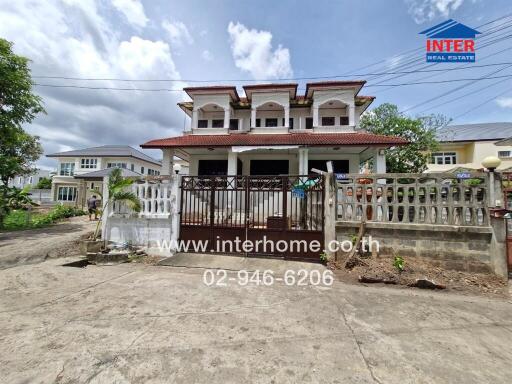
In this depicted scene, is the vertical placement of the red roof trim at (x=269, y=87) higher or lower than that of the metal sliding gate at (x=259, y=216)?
higher

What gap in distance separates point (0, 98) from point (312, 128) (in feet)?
48.9

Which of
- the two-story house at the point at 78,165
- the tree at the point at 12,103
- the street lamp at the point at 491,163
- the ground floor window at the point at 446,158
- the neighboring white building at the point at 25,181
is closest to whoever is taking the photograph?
the street lamp at the point at 491,163

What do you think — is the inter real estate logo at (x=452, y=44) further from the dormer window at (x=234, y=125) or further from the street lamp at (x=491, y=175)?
the dormer window at (x=234, y=125)

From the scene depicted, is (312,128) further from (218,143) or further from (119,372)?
(119,372)

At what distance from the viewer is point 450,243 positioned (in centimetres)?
498

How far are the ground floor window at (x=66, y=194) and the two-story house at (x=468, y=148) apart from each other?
3892 centimetres

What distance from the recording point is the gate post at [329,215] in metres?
5.58

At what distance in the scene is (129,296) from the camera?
3.86 metres

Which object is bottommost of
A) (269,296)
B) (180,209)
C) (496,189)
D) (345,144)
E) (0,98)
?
(269,296)

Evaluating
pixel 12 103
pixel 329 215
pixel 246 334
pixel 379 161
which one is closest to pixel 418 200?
pixel 329 215

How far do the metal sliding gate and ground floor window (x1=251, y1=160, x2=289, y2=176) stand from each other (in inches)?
282

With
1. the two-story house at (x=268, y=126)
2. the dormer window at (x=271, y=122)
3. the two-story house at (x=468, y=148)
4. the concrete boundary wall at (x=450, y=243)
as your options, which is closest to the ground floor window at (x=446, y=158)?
the two-story house at (x=468, y=148)

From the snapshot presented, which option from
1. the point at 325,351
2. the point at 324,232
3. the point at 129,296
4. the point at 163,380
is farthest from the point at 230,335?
the point at 324,232

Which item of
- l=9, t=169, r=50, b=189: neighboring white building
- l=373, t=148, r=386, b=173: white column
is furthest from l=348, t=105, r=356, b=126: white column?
l=9, t=169, r=50, b=189: neighboring white building
